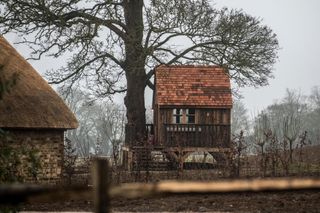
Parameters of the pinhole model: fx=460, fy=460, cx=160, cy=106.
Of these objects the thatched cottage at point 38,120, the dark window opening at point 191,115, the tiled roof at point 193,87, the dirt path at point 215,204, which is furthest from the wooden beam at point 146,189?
the dark window opening at point 191,115

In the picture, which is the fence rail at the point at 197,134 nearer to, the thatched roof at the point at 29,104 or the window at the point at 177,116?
the window at the point at 177,116

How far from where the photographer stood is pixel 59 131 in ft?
52.5

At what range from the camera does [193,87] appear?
24.1 meters

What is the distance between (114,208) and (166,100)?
1321cm

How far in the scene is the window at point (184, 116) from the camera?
23.1 meters

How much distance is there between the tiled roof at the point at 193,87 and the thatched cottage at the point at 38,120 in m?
7.64

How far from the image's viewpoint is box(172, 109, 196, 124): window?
75.8 feet

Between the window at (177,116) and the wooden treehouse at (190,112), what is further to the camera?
the window at (177,116)

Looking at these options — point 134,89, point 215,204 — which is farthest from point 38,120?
point 134,89

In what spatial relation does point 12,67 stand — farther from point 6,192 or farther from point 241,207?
point 6,192

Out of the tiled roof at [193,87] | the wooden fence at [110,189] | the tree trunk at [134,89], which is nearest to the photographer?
the wooden fence at [110,189]

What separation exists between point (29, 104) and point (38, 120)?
796mm

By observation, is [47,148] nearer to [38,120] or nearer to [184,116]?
[38,120]

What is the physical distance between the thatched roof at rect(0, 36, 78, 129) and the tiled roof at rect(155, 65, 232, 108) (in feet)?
24.0
